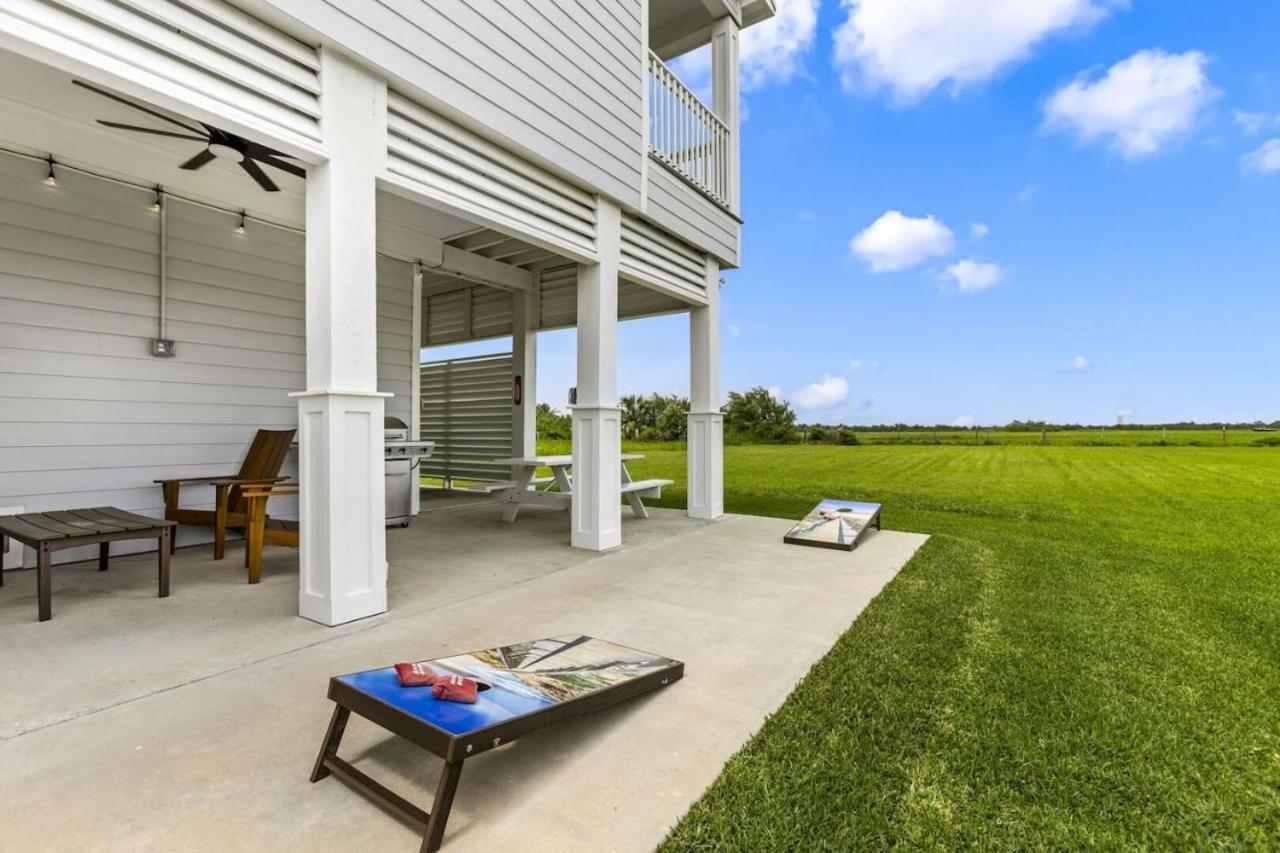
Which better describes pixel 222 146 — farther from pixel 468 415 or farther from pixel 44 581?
pixel 468 415

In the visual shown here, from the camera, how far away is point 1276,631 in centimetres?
306

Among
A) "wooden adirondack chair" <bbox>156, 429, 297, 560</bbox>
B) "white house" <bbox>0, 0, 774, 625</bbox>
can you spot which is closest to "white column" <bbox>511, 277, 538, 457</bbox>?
"white house" <bbox>0, 0, 774, 625</bbox>

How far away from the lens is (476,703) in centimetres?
163

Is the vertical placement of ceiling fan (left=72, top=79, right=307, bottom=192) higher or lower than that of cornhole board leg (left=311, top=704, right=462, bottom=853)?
higher

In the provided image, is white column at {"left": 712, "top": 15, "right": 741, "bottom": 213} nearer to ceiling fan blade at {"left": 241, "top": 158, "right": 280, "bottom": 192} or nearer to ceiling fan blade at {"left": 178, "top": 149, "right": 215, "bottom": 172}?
ceiling fan blade at {"left": 241, "top": 158, "right": 280, "bottom": 192}

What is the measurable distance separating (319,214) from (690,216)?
388 cm

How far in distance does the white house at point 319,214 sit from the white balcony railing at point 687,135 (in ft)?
0.13

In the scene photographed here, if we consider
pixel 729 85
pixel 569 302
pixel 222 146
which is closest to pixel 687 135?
pixel 729 85

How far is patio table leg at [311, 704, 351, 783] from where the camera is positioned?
166 centimetres

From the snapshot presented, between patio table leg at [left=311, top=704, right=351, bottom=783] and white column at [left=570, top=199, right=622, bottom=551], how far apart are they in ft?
10.1

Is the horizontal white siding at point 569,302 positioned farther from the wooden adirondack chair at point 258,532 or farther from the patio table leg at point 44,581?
the patio table leg at point 44,581

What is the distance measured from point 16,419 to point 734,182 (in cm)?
665

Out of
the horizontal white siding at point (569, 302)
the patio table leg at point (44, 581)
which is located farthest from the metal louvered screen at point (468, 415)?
the patio table leg at point (44, 581)

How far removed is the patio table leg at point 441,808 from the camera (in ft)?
4.42
